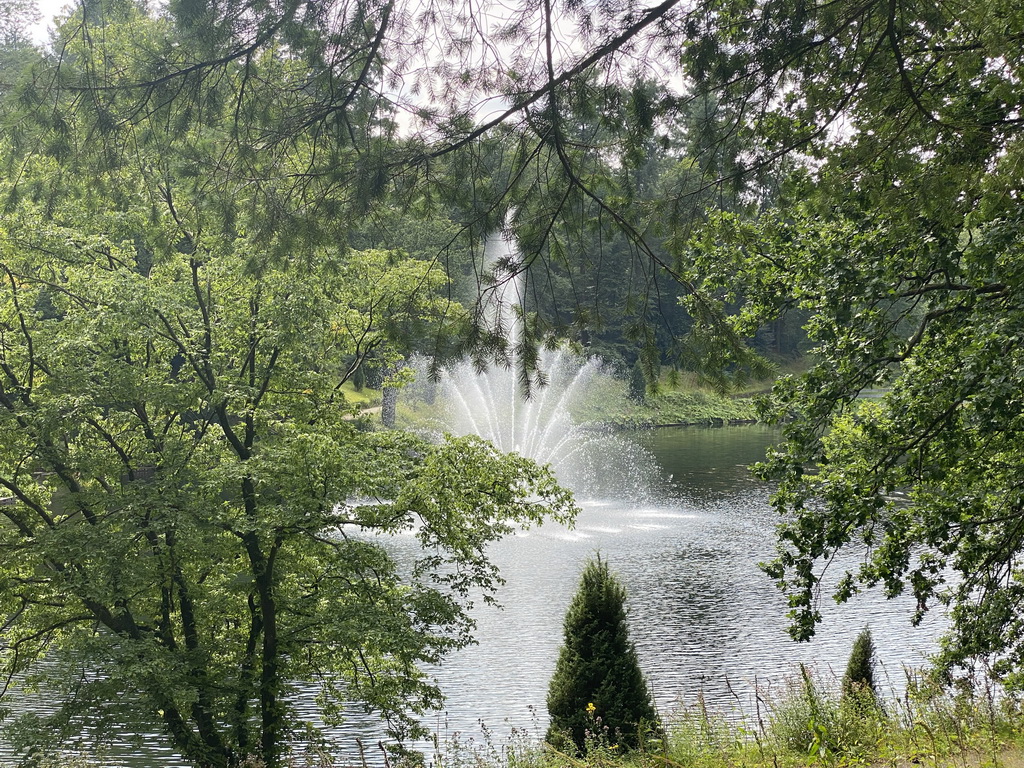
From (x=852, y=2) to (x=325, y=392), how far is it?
9153 millimetres

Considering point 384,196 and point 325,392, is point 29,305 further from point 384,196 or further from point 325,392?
point 384,196

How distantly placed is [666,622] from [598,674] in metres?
7.71

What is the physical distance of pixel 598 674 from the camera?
941 cm

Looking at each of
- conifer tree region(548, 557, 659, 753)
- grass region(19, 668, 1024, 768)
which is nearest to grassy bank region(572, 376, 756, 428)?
grass region(19, 668, 1024, 768)

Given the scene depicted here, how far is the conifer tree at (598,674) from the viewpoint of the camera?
30.7ft

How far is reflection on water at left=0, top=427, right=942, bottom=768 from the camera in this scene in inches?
529

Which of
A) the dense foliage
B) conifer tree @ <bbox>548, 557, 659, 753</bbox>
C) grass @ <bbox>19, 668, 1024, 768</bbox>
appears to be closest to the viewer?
the dense foliage

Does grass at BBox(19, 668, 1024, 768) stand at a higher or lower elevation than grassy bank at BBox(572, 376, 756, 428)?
lower

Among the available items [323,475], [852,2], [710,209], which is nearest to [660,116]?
[710,209]

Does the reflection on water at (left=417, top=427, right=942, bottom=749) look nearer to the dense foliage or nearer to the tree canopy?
the tree canopy

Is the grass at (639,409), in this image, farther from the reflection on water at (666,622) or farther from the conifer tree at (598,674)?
the conifer tree at (598,674)

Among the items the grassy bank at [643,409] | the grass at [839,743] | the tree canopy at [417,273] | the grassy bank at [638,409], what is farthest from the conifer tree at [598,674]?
the grassy bank at [643,409]

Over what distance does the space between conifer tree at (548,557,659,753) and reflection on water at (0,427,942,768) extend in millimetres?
1950

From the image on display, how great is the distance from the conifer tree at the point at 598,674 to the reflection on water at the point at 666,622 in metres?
1.95
